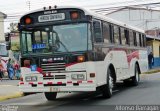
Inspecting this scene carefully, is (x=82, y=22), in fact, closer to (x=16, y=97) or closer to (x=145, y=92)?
(x=145, y=92)

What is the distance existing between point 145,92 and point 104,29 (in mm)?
3449

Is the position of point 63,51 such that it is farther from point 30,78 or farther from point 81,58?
point 30,78

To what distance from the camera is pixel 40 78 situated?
1339 cm

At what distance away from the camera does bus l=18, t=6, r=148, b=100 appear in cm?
1296

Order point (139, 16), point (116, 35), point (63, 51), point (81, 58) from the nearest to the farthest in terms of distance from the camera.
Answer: point (81, 58) < point (63, 51) < point (116, 35) < point (139, 16)

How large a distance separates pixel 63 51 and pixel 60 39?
40cm

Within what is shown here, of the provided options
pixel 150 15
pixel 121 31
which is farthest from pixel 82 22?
pixel 150 15

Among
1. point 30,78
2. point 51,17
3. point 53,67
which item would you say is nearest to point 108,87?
point 53,67

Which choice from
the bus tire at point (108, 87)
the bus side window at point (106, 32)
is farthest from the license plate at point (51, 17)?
the bus tire at point (108, 87)

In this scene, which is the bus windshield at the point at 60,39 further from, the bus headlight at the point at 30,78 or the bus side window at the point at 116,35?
the bus side window at the point at 116,35

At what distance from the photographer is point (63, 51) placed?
13141mm

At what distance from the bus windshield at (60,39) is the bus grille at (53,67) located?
1.36 feet

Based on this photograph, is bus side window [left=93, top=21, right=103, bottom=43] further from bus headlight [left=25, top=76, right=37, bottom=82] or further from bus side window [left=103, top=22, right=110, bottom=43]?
bus headlight [left=25, top=76, right=37, bottom=82]

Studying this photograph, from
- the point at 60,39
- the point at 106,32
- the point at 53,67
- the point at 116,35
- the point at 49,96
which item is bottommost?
the point at 49,96
